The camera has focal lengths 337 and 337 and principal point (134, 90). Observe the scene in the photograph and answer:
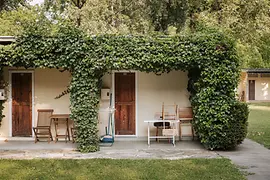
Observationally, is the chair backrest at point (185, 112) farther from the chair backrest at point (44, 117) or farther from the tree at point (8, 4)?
the tree at point (8, 4)

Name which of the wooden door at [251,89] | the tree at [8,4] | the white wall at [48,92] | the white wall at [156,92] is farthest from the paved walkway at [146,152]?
the wooden door at [251,89]

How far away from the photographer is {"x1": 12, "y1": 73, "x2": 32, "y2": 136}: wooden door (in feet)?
31.6

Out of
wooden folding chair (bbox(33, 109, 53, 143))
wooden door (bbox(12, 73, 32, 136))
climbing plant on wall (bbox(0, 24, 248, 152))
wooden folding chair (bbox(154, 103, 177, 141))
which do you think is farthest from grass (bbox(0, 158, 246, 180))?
wooden door (bbox(12, 73, 32, 136))

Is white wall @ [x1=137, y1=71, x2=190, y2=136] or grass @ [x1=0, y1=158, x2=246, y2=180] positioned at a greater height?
white wall @ [x1=137, y1=71, x2=190, y2=136]

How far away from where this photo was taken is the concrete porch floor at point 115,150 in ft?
23.9

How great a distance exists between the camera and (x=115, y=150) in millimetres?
7965

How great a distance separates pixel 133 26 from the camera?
18.0 meters

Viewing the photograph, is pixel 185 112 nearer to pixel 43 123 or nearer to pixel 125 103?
pixel 125 103

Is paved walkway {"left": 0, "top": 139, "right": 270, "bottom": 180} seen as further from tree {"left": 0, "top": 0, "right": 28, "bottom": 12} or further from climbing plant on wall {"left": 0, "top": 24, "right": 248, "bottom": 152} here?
tree {"left": 0, "top": 0, "right": 28, "bottom": 12}

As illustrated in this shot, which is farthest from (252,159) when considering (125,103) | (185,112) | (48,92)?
(48,92)

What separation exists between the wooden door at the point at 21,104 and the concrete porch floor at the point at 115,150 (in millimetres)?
529

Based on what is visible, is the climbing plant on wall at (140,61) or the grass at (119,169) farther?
the climbing plant on wall at (140,61)

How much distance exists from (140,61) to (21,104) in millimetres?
4052

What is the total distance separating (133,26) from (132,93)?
8.96 metres
